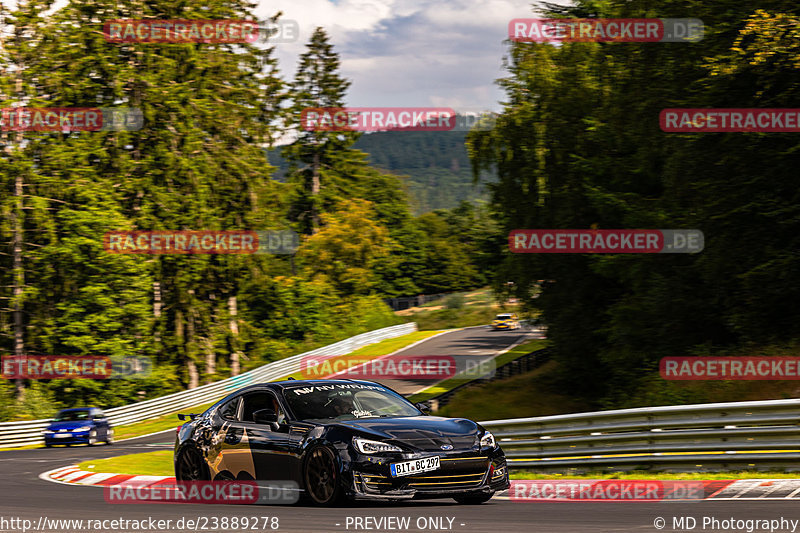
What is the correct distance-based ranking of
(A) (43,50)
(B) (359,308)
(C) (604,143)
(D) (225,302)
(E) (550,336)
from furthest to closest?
1. (B) (359,308)
2. (D) (225,302)
3. (A) (43,50)
4. (E) (550,336)
5. (C) (604,143)

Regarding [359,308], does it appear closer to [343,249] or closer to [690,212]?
[343,249]

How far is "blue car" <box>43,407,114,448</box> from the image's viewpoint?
3109 cm

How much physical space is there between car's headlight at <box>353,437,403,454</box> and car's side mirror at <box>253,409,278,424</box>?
136cm

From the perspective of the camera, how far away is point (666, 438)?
11.9 metres

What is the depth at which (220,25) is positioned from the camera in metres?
53.2

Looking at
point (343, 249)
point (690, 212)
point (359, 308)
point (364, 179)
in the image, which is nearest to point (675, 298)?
point (690, 212)

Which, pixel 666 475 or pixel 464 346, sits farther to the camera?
pixel 464 346

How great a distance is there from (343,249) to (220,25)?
2455cm

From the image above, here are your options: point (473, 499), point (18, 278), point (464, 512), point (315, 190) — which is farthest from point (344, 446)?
point (315, 190)

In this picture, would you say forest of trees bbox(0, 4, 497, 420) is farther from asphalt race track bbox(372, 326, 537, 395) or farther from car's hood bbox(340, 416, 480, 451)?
car's hood bbox(340, 416, 480, 451)

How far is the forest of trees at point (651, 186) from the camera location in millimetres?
22656

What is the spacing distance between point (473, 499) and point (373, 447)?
53.1 inches

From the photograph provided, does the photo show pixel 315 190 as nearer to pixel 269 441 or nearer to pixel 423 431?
pixel 269 441

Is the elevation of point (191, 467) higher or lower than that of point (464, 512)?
lower
